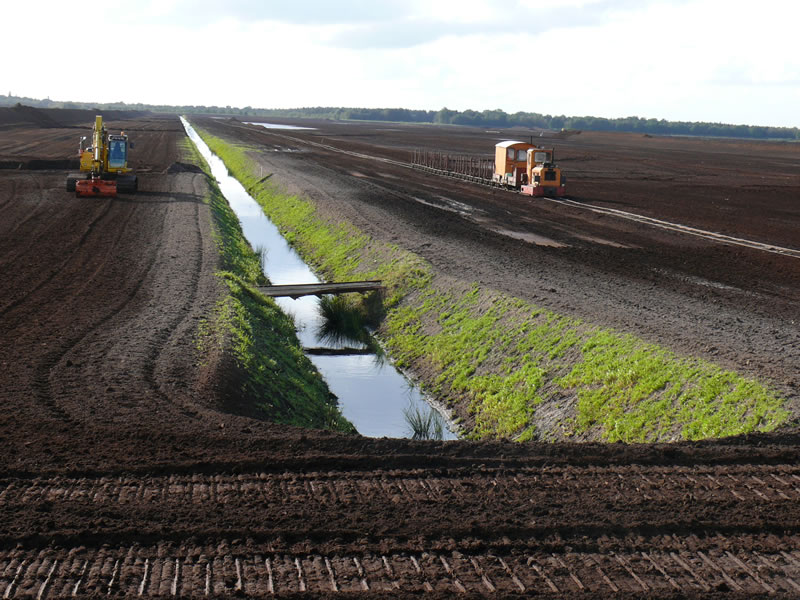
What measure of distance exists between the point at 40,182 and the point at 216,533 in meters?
37.3

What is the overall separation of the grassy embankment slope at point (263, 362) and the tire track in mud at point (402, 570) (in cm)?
495

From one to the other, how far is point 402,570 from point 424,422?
7777 mm

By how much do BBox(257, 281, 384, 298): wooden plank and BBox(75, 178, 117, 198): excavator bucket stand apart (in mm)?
16763

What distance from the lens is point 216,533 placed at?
7.62 metres

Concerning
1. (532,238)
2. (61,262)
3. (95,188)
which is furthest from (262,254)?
(95,188)

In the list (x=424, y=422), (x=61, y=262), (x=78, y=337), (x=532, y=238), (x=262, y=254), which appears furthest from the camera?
(x=262, y=254)

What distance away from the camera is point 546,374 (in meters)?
14.8

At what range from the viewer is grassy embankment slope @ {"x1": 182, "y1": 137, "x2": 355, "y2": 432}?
1303 centimetres

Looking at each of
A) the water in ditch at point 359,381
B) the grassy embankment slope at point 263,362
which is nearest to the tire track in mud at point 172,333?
the grassy embankment slope at point 263,362

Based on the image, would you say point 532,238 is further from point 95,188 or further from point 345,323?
point 95,188

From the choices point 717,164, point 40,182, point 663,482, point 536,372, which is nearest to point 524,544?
point 663,482

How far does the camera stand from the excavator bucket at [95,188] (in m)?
35.2

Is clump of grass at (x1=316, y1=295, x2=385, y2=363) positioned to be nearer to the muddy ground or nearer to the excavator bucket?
the muddy ground

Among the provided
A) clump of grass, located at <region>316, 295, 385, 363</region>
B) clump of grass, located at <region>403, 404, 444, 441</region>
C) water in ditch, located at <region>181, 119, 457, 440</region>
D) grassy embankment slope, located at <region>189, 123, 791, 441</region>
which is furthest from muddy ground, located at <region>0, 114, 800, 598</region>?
clump of grass, located at <region>316, 295, 385, 363</region>
